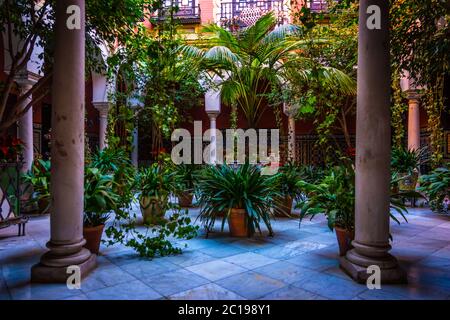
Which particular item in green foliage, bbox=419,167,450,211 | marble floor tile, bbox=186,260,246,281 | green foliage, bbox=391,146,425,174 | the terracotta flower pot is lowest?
marble floor tile, bbox=186,260,246,281

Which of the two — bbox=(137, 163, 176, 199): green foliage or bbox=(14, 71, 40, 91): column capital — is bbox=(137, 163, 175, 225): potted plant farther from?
bbox=(14, 71, 40, 91): column capital

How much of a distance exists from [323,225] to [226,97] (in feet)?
9.63

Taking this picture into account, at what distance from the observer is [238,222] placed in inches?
185

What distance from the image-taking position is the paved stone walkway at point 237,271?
2.74m

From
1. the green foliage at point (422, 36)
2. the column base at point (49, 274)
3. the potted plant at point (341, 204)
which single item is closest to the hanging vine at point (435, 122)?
the green foliage at point (422, 36)

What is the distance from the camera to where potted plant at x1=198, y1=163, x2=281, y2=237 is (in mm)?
4648

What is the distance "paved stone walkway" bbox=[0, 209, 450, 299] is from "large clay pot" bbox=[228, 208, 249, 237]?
195mm

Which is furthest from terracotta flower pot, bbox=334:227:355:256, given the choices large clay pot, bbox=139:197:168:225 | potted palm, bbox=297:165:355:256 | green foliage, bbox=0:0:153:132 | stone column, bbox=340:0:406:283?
green foliage, bbox=0:0:153:132

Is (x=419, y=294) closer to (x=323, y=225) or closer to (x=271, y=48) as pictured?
(x=323, y=225)

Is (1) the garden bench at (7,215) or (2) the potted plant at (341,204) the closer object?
(2) the potted plant at (341,204)

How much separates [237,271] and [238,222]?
4.69 feet

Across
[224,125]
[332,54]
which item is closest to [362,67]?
[332,54]

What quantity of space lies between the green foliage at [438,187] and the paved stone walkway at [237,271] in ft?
6.86

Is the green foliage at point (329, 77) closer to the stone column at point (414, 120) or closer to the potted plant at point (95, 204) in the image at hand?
the potted plant at point (95, 204)
